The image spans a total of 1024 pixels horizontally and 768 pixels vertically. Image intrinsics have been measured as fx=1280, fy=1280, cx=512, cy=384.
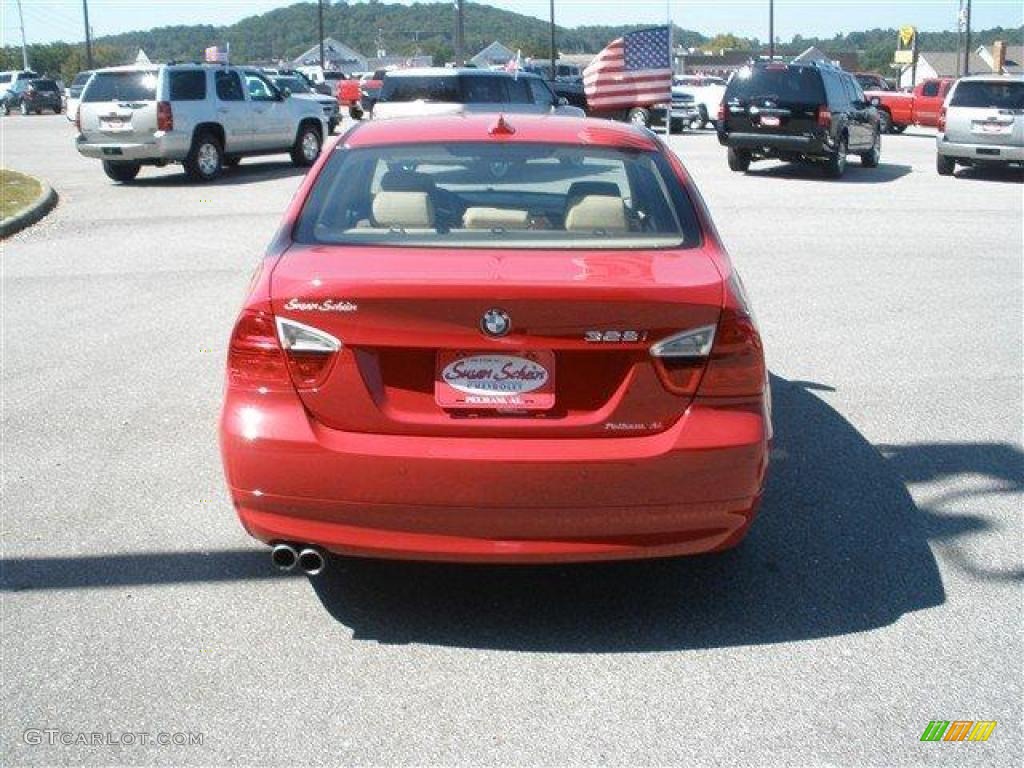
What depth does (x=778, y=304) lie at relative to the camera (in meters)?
10.2

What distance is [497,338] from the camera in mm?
3953

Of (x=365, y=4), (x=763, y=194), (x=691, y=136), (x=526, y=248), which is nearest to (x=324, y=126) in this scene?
(x=763, y=194)

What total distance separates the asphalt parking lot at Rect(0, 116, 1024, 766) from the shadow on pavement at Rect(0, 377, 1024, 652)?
13 mm

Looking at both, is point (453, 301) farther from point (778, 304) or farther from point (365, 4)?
point (365, 4)

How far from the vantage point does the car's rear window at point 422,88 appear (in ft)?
69.9

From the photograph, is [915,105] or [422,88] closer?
[422,88]

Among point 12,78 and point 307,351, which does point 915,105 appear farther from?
point 12,78

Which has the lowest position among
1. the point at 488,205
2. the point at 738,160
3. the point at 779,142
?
the point at 738,160

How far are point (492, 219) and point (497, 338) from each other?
1.01 m

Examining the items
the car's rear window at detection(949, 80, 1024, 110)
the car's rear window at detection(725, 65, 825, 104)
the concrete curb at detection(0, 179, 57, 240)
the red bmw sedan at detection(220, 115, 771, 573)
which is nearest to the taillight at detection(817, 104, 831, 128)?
the car's rear window at detection(725, 65, 825, 104)

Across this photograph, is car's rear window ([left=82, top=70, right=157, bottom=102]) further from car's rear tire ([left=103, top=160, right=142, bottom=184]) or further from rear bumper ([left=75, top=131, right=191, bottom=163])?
car's rear tire ([left=103, top=160, right=142, bottom=184])

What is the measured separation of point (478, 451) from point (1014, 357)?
5.72m

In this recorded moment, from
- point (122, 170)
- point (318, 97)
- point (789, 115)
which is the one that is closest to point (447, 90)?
point (122, 170)

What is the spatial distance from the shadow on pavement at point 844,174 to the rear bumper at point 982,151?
3.23 feet
